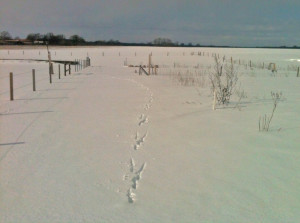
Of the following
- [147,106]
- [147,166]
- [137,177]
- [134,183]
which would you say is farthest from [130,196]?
[147,106]

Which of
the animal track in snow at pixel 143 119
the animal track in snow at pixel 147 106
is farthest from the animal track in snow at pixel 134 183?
the animal track in snow at pixel 147 106

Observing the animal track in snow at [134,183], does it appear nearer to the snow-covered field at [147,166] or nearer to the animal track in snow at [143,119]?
the snow-covered field at [147,166]

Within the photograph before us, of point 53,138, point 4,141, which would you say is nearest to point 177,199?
point 53,138

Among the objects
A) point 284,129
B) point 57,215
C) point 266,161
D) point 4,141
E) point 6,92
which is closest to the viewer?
point 57,215

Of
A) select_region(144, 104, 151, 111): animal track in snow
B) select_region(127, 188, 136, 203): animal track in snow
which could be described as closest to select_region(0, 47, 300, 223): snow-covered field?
select_region(127, 188, 136, 203): animal track in snow

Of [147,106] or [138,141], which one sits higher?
[147,106]

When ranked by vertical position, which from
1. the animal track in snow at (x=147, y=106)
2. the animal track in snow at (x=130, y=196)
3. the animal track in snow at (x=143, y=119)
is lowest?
the animal track in snow at (x=130, y=196)

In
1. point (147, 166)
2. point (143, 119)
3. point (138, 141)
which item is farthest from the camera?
point (143, 119)

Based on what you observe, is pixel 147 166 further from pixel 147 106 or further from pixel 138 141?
pixel 147 106

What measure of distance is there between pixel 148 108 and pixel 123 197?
6127 millimetres

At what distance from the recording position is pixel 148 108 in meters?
9.85

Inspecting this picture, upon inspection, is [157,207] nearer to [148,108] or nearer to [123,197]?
[123,197]

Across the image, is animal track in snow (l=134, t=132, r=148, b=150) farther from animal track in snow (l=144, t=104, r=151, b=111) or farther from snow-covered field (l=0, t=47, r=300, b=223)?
animal track in snow (l=144, t=104, r=151, b=111)

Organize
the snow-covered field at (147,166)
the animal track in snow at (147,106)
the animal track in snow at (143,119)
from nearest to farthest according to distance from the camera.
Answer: the snow-covered field at (147,166)
the animal track in snow at (143,119)
the animal track in snow at (147,106)
